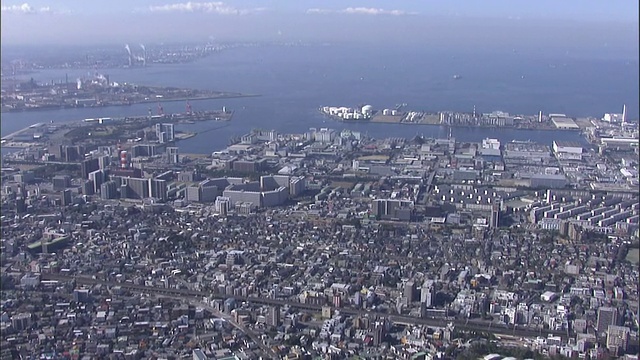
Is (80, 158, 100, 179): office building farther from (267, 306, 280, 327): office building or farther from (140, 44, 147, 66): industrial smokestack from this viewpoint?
(140, 44, 147, 66): industrial smokestack

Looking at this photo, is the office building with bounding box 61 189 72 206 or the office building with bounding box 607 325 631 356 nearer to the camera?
the office building with bounding box 607 325 631 356

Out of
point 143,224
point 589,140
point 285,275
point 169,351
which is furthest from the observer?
point 589,140

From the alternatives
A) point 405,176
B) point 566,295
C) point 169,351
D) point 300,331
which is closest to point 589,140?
point 405,176

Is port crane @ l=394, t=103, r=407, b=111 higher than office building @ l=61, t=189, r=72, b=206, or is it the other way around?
port crane @ l=394, t=103, r=407, b=111

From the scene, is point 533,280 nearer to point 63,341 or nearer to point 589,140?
point 63,341

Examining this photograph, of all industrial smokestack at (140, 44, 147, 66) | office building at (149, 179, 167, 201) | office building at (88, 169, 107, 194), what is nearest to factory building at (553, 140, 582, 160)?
office building at (149, 179, 167, 201)

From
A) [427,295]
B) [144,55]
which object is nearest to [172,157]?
[427,295]

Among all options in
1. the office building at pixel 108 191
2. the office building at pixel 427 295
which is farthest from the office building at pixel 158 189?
the office building at pixel 427 295
